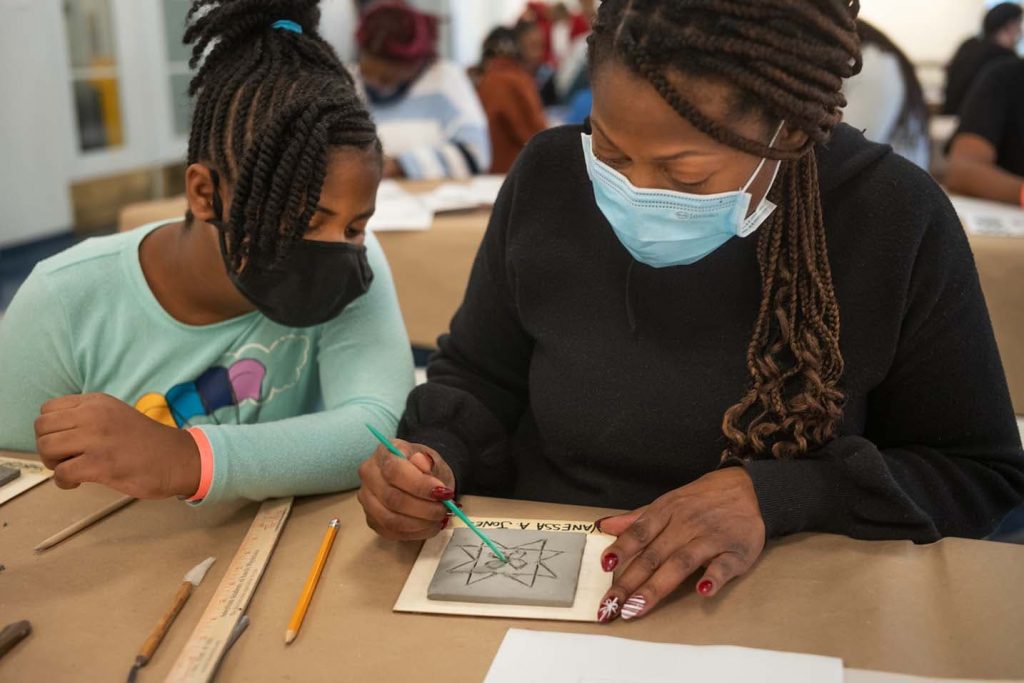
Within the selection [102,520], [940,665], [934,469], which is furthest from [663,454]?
[102,520]

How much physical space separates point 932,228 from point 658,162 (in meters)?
0.32

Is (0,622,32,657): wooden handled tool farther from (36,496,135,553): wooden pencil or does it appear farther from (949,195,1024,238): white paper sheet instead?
(949,195,1024,238): white paper sheet

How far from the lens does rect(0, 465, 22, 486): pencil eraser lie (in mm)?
1176

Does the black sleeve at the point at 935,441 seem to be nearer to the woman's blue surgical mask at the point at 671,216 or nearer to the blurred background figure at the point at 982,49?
the woman's blue surgical mask at the point at 671,216

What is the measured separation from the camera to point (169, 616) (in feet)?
2.94

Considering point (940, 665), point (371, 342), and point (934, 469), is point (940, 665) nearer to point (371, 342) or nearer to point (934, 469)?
point (934, 469)

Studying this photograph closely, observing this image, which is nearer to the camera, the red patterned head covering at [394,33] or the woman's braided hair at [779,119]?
the woman's braided hair at [779,119]

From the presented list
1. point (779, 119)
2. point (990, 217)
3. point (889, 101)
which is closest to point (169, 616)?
point (779, 119)

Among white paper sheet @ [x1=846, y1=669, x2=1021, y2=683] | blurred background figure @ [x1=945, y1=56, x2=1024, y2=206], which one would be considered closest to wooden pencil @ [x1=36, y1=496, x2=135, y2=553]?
white paper sheet @ [x1=846, y1=669, x2=1021, y2=683]

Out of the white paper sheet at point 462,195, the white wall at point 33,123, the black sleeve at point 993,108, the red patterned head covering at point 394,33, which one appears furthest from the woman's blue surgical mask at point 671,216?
the white wall at point 33,123

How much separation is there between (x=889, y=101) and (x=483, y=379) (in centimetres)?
215

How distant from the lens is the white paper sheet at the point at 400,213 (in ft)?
7.89

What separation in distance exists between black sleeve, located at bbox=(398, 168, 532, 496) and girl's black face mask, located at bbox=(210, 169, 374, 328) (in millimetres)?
150

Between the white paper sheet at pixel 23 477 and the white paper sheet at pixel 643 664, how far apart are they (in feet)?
2.10
